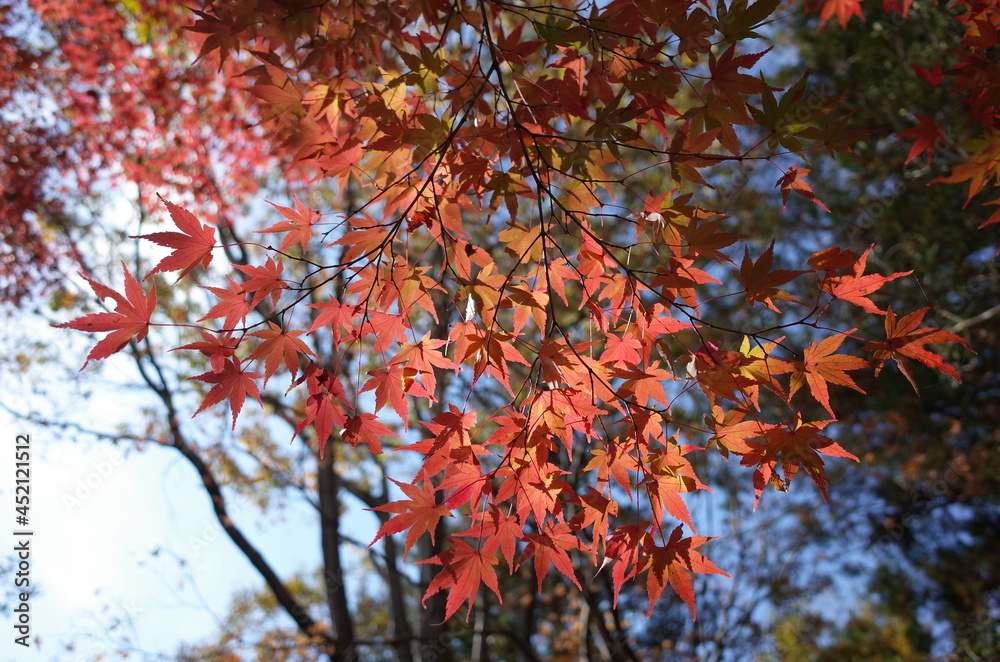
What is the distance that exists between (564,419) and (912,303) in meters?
6.21

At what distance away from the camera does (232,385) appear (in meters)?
1.51

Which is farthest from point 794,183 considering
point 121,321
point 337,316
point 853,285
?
point 121,321

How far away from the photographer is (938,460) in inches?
334

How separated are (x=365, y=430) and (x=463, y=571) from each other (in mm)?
455

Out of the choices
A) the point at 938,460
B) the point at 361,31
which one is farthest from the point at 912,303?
the point at 361,31

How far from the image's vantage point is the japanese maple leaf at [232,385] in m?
1.46

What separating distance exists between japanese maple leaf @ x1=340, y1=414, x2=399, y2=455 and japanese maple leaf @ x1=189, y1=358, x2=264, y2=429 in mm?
255

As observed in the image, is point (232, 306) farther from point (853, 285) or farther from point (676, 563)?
point (853, 285)

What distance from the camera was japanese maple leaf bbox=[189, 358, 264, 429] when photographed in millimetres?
1465

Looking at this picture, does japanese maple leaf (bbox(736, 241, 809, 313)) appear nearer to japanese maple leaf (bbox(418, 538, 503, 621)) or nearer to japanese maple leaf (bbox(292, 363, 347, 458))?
japanese maple leaf (bbox(418, 538, 503, 621))

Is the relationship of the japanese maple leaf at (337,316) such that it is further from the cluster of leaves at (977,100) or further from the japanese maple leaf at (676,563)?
the cluster of leaves at (977,100)

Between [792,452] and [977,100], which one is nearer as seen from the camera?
[792,452]

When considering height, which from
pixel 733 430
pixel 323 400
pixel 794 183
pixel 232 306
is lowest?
pixel 733 430

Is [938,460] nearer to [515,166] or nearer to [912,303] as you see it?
[912,303]
